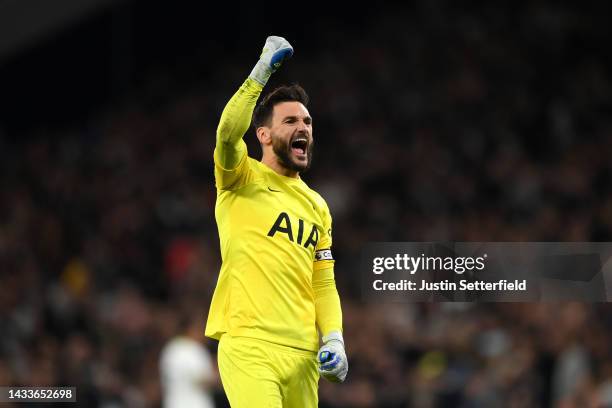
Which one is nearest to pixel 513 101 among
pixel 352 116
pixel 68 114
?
pixel 352 116

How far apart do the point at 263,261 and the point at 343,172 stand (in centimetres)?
1075

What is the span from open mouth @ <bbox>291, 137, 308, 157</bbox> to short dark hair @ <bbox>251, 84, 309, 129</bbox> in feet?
0.61

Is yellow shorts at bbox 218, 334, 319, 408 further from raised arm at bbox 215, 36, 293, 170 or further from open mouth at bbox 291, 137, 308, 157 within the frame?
open mouth at bbox 291, 137, 308, 157

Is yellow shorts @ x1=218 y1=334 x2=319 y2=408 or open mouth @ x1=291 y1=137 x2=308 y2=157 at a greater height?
open mouth @ x1=291 y1=137 x2=308 y2=157

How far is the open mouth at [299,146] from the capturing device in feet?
21.4

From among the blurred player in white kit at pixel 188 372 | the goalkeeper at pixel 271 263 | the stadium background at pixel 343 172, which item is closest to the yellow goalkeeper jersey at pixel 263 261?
the goalkeeper at pixel 271 263

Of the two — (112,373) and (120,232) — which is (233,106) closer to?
(112,373)

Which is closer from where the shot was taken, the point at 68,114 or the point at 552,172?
the point at 552,172

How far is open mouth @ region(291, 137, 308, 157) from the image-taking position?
6.53 meters

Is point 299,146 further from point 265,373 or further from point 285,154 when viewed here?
point 265,373

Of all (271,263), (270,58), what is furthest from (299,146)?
(271,263)

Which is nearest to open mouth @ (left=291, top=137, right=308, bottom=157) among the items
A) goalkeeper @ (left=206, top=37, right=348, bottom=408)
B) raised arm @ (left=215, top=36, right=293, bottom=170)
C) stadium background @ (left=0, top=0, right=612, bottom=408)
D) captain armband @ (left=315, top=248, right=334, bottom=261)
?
goalkeeper @ (left=206, top=37, right=348, bottom=408)

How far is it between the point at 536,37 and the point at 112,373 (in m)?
7.93

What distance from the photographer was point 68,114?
2106cm
